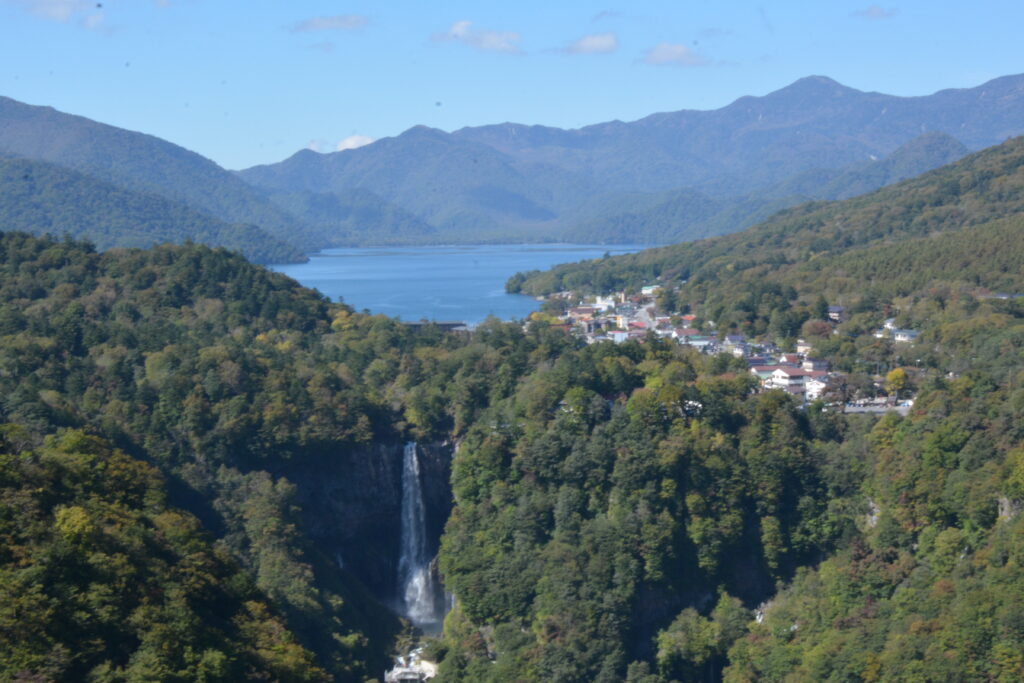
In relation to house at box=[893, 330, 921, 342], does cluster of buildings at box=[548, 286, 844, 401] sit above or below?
below

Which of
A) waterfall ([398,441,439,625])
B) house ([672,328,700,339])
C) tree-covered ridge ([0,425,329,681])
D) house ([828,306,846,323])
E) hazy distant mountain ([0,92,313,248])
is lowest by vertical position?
waterfall ([398,441,439,625])

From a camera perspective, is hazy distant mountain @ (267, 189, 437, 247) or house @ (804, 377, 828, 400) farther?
hazy distant mountain @ (267, 189, 437, 247)

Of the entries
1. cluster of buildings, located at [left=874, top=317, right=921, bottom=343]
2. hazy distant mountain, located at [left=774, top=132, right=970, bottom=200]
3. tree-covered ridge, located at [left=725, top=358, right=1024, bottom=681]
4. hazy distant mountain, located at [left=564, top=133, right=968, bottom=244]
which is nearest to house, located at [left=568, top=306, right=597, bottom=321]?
cluster of buildings, located at [left=874, top=317, right=921, bottom=343]

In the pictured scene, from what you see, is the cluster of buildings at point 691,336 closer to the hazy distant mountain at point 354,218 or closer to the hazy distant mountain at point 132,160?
the hazy distant mountain at point 132,160

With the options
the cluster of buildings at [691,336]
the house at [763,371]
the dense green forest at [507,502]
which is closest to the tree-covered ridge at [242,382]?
the dense green forest at [507,502]

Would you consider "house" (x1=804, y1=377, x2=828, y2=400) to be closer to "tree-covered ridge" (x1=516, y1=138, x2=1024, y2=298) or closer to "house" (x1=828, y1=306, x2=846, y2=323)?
"house" (x1=828, y1=306, x2=846, y2=323)

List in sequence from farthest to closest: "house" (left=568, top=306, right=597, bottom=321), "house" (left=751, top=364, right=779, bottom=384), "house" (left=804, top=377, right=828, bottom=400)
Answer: "house" (left=568, top=306, right=597, bottom=321), "house" (left=751, top=364, right=779, bottom=384), "house" (left=804, top=377, right=828, bottom=400)

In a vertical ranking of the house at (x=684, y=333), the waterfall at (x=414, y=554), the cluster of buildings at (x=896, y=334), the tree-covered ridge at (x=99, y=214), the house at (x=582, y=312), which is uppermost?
Result: the tree-covered ridge at (x=99, y=214)

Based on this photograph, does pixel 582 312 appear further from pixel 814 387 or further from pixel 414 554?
pixel 414 554
